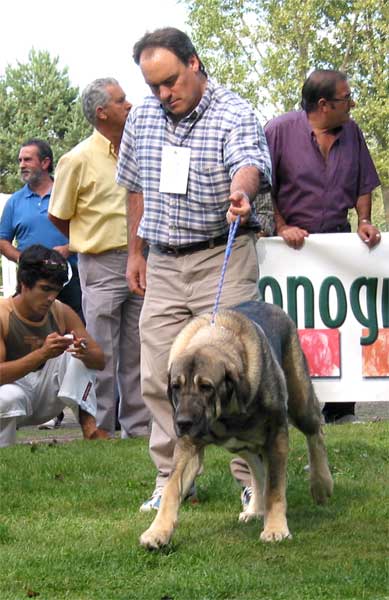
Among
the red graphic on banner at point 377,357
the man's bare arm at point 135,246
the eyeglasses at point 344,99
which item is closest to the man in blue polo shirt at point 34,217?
the red graphic on banner at point 377,357

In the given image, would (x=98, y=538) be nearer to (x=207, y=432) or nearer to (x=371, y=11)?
(x=207, y=432)

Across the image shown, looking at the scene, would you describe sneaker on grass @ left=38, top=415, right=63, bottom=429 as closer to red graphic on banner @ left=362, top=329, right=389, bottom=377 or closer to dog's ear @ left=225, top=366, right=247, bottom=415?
red graphic on banner @ left=362, top=329, right=389, bottom=377

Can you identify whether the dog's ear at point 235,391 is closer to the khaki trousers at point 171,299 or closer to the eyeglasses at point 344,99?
the khaki trousers at point 171,299

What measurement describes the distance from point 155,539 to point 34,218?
5.46m

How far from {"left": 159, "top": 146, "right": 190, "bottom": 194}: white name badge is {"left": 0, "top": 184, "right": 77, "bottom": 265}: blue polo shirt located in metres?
4.00

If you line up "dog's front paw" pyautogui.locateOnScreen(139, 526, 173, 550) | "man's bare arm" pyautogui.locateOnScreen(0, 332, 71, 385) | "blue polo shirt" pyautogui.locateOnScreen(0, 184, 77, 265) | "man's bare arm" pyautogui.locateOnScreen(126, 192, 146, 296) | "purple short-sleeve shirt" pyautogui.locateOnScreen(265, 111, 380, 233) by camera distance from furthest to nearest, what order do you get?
"blue polo shirt" pyautogui.locateOnScreen(0, 184, 77, 265) → "man's bare arm" pyautogui.locateOnScreen(0, 332, 71, 385) → "purple short-sleeve shirt" pyautogui.locateOnScreen(265, 111, 380, 233) → "man's bare arm" pyautogui.locateOnScreen(126, 192, 146, 296) → "dog's front paw" pyautogui.locateOnScreen(139, 526, 173, 550)

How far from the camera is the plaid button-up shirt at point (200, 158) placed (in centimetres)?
568

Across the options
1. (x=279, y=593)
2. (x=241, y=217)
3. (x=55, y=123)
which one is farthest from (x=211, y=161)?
(x=55, y=123)

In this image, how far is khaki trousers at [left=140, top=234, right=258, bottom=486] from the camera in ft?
19.3

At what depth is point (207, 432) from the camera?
482 cm

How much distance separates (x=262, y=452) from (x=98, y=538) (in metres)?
0.82

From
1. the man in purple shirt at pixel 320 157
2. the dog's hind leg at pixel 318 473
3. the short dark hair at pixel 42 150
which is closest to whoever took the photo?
the dog's hind leg at pixel 318 473

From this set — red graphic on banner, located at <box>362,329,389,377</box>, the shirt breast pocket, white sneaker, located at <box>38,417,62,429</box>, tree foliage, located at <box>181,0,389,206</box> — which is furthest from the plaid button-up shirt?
tree foliage, located at <box>181,0,389,206</box>

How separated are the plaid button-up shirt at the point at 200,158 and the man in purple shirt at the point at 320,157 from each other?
1.88 m
